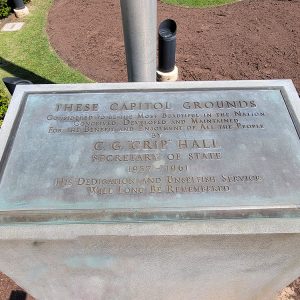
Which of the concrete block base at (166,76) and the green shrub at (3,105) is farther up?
the green shrub at (3,105)

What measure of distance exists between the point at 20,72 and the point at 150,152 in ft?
17.7

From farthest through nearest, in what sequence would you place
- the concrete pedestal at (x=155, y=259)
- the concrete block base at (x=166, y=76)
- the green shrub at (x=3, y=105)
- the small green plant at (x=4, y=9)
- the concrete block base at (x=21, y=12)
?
the concrete block base at (x=21, y=12) < the small green plant at (x=4, y=9) < the concrete block base at (x=166, y=76) < the green shrub at (x=3, y=105) < the concrete pedestal at (x=155, y=259)

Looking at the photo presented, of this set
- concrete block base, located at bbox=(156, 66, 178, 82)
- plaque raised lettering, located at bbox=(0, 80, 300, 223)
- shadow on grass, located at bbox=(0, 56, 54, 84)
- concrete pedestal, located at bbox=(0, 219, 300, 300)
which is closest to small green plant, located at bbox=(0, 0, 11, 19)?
shadow on grass, located at bbox=(0, 56, 54, 84)

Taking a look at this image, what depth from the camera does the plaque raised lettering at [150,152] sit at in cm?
261

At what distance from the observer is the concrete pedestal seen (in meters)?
2.56

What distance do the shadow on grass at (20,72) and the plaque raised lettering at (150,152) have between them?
3.77 meters

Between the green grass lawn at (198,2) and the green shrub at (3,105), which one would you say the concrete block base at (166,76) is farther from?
the green grass lawn at (198,2)

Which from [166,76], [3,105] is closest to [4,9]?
[3,105]

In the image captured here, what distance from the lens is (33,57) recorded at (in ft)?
25.4

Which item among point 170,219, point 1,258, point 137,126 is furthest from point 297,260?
point 1,258

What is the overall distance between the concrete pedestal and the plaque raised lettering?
10cm

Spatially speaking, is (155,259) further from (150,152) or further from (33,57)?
(33,57)

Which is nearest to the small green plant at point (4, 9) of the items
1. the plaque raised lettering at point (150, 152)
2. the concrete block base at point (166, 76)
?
the concrete block base at point (166, 76)

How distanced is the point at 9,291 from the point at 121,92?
2.71 metres
